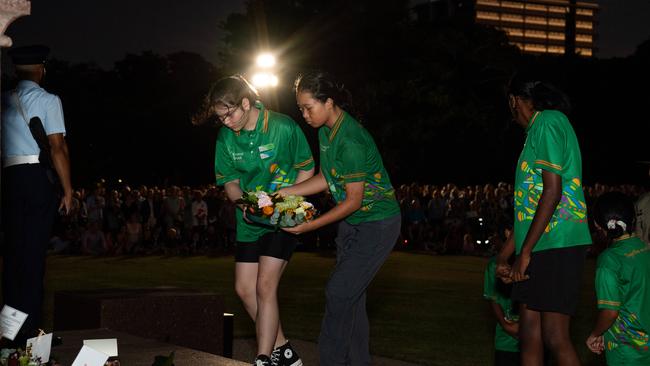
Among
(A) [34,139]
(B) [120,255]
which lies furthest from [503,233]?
(B) [120,255]

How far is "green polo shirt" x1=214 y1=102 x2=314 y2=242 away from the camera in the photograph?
7.38 m

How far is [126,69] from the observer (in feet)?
302

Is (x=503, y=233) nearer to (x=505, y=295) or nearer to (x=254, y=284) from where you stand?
(x=505, y=295)

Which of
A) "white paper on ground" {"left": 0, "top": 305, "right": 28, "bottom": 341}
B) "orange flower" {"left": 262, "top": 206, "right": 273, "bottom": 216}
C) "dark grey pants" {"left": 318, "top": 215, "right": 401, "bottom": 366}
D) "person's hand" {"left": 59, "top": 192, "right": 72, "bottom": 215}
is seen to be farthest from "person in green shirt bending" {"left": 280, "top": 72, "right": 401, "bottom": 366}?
"white paper on ground" {"left": 0, "top": 305, "right": 28, "bottom": 341}

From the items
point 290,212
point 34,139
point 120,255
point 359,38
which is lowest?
point 120,255

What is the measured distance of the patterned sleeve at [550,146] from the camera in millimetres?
6000

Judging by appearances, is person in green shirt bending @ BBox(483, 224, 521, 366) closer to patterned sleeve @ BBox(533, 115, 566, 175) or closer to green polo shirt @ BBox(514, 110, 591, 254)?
green polo shirt @ BBox(514, 110, 591, 254)

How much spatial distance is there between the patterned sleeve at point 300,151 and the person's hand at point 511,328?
180cm

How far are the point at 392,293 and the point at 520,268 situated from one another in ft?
36.8

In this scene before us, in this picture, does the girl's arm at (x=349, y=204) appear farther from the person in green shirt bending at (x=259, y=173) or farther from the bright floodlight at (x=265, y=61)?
the bright floodlight at (x=265, y=61)

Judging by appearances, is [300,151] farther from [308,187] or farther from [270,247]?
[270,247]

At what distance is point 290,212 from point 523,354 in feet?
5.65

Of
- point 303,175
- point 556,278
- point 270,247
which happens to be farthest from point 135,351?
point 556,278

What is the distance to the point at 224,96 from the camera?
23.6ft
